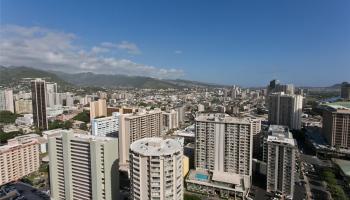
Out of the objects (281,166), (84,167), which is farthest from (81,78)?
(281,166)

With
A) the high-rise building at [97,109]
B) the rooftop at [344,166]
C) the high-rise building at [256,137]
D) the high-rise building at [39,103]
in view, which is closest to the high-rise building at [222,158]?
the high-rise building at [256,137]

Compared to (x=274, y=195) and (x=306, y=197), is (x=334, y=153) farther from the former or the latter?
(x=274, y=195)

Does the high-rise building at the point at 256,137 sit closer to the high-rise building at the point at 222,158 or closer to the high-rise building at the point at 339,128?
the high-rise building at the point at 222,158

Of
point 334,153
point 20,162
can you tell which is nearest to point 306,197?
point 334,153

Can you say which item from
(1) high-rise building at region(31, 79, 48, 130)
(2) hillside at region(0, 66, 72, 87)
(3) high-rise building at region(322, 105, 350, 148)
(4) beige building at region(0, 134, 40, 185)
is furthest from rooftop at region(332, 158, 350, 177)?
(2) hillside at region(0, 66, 72, 87)

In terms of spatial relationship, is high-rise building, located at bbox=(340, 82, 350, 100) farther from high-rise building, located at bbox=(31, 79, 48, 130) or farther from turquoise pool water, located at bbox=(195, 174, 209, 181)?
high-rise building, located at bbox=(31, 79, 48, 130)

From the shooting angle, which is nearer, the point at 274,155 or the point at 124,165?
the point at 274,155

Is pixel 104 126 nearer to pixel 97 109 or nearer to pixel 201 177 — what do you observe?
pixel 97 109
